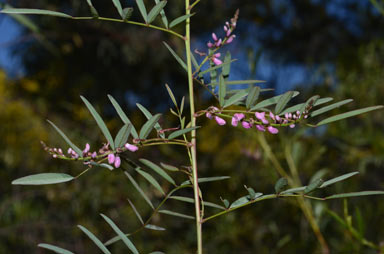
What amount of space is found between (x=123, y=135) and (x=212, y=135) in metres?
1.51

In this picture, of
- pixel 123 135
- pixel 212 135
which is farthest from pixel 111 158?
pixel 212 135

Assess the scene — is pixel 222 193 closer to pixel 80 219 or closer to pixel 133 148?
pixel 80 219

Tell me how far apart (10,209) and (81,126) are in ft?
1.35

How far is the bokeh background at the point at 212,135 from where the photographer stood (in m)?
0.97

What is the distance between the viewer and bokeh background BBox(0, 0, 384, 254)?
3.18 ft

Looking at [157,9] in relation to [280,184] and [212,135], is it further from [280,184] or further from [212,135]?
[212,135]

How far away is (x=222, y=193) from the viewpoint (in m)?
1.18

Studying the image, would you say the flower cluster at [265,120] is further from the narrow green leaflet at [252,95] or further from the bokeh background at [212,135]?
the bokeh background at [212,135]

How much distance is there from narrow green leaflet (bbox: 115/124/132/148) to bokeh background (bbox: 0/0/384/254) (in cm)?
19

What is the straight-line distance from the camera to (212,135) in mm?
1702

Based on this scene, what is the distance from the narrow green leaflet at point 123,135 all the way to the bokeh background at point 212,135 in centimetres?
19

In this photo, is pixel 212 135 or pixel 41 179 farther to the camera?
pixel 212 135

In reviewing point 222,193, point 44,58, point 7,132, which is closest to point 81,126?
point 7,132

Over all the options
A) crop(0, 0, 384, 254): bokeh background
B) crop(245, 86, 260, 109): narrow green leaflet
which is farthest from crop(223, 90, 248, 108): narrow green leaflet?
crop(0, 0, 384, 254): bokeh background
